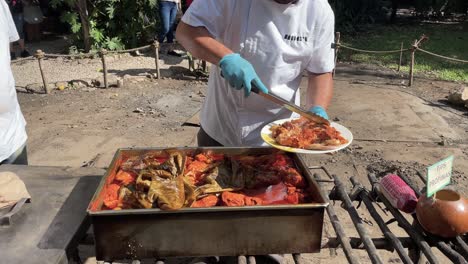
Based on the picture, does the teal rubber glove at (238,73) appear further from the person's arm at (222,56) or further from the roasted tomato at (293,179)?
the roasted tomato at (293,179)

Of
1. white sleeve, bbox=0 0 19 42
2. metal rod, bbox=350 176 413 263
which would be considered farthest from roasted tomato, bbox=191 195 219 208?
white sleeve, bbox=0 0 19 42

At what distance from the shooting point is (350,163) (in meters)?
5.07

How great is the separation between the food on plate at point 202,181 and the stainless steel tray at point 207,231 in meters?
0.07

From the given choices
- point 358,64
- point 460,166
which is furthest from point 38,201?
point 358,64

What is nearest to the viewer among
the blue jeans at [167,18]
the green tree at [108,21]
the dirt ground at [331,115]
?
the dirt ground at [331,115]

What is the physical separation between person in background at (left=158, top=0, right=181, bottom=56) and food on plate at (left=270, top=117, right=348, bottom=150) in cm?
729

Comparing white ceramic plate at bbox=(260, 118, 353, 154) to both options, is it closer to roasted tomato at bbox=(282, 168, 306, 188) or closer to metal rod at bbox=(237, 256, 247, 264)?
roasted tomato at bbox=(282, 168, 306, 188)

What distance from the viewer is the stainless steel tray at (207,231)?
1602 mm

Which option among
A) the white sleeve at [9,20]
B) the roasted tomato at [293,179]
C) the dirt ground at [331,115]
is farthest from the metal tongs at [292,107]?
the dirt ground at [331,115]

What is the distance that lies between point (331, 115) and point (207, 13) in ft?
15.4

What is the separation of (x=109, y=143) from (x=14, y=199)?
3.91 meters

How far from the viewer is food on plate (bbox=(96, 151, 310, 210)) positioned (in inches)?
66.6

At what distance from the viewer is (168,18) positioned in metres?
9.14

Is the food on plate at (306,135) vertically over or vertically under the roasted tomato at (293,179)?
over
